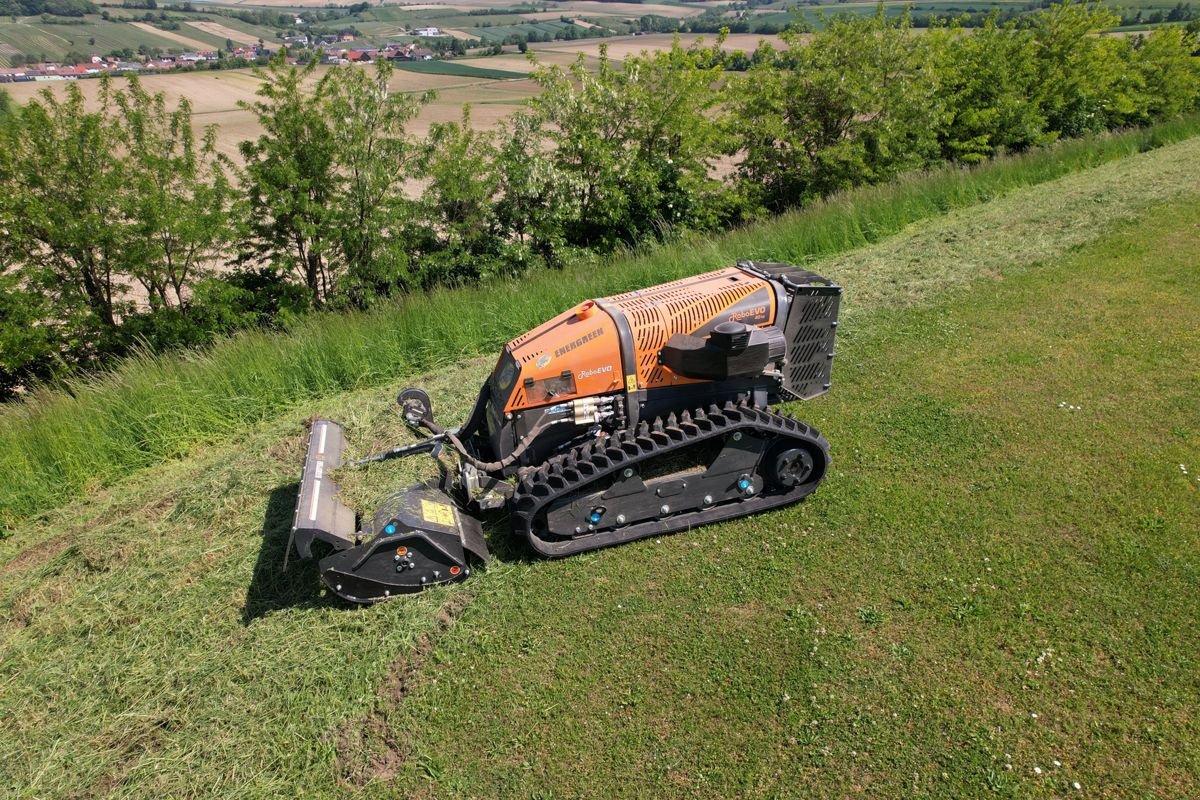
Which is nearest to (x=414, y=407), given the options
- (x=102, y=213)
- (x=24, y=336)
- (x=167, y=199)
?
(x=167, y=199)

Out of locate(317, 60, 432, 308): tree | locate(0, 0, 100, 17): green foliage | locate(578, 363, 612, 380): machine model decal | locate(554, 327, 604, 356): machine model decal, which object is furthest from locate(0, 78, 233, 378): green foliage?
locate(0, 0, 100, 17): green foliage

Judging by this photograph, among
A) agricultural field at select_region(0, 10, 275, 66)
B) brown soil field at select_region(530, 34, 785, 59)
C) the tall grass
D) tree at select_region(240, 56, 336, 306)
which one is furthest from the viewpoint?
agricultural field at select_region(0, 10, 275, 66)

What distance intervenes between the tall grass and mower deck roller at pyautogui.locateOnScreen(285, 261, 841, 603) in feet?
9.60

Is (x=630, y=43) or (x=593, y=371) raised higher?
(x=630, y=43)

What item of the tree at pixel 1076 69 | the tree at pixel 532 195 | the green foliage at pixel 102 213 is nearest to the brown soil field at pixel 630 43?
the tree at pixel 1076 69

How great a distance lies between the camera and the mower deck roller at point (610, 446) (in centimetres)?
498

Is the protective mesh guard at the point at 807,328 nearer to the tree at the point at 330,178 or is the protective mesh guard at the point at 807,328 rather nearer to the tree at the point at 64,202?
the tree at the point at 330,178

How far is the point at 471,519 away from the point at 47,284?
7683 millimetres

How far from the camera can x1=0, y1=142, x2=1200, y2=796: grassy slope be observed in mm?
3809

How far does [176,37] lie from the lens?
52656 mm

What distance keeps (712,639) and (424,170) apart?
9.62m

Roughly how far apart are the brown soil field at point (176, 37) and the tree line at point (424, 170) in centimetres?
4481

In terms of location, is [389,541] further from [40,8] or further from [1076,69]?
[40,8]

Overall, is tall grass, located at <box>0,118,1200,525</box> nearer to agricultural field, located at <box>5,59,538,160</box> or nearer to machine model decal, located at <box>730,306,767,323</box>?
machine model decal, located at <box>730,306,767,323</box>
